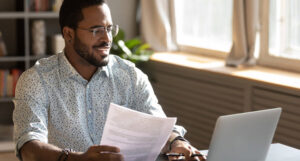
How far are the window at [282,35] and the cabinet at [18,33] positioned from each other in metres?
1.68

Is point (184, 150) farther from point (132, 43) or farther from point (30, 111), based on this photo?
point (132, 43)

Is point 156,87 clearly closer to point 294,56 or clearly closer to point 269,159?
point 294,56

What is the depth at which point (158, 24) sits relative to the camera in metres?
5.01

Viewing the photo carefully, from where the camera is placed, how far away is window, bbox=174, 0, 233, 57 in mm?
4612

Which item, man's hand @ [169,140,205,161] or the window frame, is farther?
the window frame

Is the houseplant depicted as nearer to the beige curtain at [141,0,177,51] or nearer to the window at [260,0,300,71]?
the beige curtain at [141,0,177,51]

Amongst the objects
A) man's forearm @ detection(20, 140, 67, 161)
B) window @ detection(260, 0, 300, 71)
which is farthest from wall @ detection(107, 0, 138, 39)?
man's forearm @ detection(20, 140, 67, 161)

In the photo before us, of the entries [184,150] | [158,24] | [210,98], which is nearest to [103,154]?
[184,150]

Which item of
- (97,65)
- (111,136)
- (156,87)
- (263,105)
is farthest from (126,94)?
(156,87)

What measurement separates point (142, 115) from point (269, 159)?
613 mm

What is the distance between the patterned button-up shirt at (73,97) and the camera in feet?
7.68

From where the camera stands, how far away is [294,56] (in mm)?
4035

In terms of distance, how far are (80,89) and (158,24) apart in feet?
8.63

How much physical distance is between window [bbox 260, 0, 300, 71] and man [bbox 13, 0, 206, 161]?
175cm
